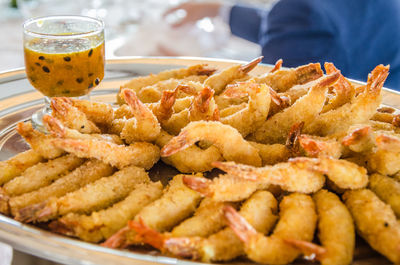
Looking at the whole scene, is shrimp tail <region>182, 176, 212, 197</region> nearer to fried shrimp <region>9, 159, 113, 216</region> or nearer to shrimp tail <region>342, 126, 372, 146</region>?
fried shrimp <region>9, 159, 113, 216</region>

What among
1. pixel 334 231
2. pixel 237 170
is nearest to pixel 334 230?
pixel 334 231

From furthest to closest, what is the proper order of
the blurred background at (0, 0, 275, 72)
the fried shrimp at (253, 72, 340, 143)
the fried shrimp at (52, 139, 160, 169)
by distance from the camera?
the blurred background at (0, 0, 275, 72) < the fried shrimp at (253, 72, 340, 143) < the fried shrimp at (52, 139, 160, 169)

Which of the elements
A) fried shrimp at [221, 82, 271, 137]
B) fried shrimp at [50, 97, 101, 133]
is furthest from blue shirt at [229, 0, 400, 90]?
fried shrimp at [50, 97, 101, 133]

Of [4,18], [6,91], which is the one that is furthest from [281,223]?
[4,18]

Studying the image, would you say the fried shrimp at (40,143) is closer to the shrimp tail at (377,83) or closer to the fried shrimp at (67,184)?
the fried shrimp at (67,184)

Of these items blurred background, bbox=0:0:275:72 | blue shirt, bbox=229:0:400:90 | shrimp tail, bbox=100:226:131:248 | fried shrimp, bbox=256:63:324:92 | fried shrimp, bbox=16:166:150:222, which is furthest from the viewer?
blurred background, bbox=0:0:275:72

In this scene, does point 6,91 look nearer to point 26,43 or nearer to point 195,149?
point 26,43
